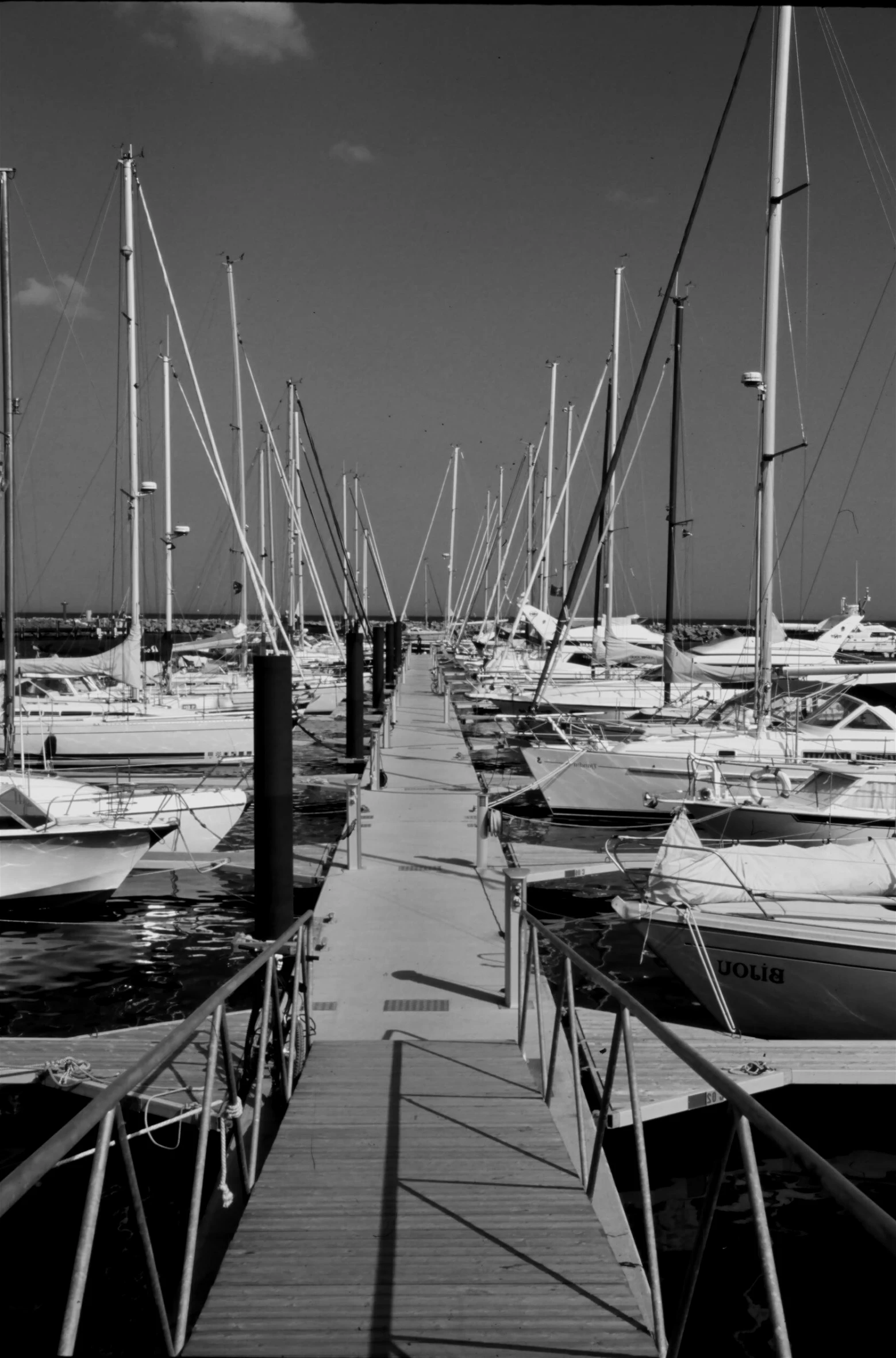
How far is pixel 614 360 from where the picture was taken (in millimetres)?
35219

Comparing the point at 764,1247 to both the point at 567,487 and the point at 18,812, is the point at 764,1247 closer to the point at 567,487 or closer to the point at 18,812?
the point at 18,812

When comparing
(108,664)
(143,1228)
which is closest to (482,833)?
(143,1228)

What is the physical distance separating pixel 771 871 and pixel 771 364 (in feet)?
35.0

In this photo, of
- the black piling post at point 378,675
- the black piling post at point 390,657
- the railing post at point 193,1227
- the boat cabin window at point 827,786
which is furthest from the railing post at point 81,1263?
the black piling post at point 390,657

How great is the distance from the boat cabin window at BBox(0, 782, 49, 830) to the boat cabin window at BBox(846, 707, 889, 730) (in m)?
14.4

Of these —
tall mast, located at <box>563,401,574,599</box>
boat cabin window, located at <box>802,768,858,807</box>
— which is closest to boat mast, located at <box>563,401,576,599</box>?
tall mast, located at <box>563,401,574,599</box>

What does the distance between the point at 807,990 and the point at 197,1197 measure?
6.56m

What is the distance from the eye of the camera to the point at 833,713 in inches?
865

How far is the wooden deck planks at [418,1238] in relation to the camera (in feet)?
13.7

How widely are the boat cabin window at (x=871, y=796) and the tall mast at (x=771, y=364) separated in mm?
3125

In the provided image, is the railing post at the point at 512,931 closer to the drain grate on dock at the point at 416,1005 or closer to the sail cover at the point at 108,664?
the drain grate on dock at the point at 416,1005

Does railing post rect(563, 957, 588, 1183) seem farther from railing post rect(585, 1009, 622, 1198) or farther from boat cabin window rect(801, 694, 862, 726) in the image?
boat cabin window rect(801, 694, 862, 726)

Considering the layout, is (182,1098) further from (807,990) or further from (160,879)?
(160,879)

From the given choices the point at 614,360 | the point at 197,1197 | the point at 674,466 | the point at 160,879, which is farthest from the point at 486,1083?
the point at 614,360
